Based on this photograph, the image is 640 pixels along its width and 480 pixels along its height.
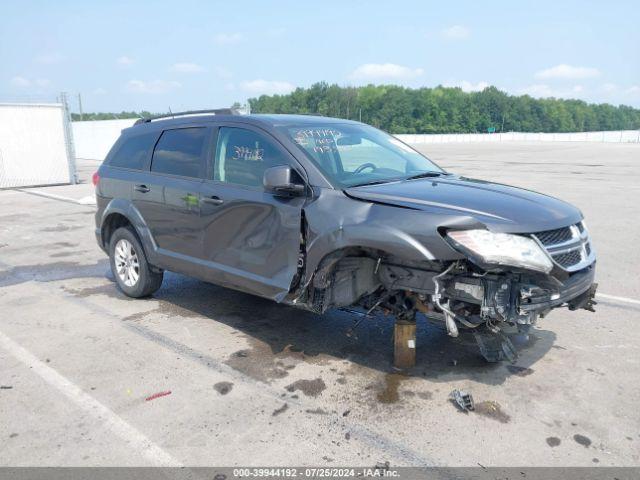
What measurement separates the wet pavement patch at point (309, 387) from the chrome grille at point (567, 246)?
1783mm

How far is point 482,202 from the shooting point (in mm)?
3707

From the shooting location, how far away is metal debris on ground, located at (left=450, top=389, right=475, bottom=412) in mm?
3533

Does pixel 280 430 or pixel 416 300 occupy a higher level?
pixel 416 300

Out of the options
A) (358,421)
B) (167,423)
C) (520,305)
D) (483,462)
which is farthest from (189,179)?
(483,462)

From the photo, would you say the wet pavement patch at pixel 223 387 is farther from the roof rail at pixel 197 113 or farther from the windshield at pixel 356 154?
the roof rail at pixel 197 113

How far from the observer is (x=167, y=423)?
3.43 m

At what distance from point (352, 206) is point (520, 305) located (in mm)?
1288

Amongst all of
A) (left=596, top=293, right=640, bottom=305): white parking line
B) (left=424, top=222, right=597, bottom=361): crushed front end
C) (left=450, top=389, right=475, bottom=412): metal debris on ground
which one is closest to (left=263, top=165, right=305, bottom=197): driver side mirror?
(left=424, top=222, right=597, bottom=361): crushed front end

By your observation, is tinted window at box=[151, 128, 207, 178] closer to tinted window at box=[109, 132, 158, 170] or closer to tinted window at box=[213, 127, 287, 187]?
tinted window at box=[109, 132, 158, 170]

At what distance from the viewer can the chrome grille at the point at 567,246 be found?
356cm

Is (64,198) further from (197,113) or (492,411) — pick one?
(492,411)

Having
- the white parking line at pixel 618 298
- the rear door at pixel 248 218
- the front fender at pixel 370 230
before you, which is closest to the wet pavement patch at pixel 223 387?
the rear door at pixel 248 218

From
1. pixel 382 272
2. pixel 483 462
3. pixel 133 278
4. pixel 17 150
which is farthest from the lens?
pixel 17 150

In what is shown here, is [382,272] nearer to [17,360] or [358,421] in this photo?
[358,421]
